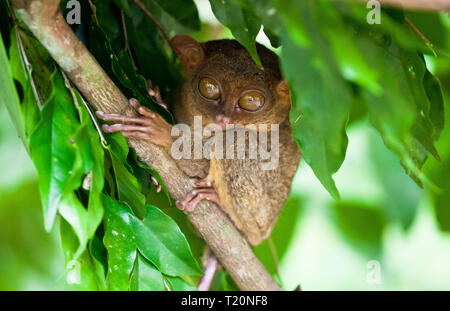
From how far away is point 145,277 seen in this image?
2.54m

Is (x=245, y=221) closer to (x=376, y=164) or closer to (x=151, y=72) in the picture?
(x=151, y=72)

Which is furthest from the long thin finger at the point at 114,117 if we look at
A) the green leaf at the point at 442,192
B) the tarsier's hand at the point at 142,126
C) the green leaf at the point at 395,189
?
the green leaf at the point at 395,189

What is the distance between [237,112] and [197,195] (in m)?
0.67

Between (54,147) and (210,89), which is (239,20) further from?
(210,89)

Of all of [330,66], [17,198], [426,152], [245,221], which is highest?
[330,66]

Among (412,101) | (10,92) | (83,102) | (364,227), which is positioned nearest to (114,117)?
(83,102)

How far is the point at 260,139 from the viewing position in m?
3.50

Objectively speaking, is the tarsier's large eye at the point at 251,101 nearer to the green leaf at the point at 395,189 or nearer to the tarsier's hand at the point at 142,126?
the tarsier's hand at the point at 142,126

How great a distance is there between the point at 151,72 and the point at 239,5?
107 cm

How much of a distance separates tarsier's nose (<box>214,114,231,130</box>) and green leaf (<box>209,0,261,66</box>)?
829 millimetres

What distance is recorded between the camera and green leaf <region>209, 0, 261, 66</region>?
8.01 ft

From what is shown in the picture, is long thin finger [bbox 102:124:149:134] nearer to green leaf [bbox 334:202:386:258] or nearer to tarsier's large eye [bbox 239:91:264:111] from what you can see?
tarsier's large eye [bbox 239:91:264:111]

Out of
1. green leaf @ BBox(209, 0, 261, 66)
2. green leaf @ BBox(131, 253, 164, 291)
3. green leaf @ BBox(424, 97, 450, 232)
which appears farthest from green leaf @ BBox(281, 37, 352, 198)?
green leaf @ BBox(424, 97, 450, 232)
